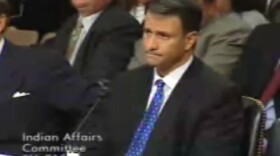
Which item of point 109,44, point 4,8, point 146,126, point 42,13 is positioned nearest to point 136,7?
point 109,44

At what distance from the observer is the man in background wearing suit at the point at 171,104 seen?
2.19 meters

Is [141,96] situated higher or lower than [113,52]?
higher

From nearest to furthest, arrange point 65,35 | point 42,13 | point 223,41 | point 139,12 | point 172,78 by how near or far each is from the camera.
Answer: point 172,78 < point 223,41 < point 65,35 < point 139,12 < point 42,13

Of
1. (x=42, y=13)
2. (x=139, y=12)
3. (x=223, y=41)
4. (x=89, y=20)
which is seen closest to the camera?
(x=223, y=41)

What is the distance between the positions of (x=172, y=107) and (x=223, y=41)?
0.97 meters

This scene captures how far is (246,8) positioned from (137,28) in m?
0.48

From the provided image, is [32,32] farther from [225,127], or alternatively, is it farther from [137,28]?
[225,127]

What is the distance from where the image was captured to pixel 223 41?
315 centimetres

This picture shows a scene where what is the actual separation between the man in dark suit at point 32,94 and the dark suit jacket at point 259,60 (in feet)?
2.68

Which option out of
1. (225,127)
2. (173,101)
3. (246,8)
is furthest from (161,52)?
(246,8)

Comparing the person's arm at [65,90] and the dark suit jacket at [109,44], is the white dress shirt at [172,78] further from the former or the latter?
the dark suit jacket at [109,44]

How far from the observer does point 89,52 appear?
3.33m

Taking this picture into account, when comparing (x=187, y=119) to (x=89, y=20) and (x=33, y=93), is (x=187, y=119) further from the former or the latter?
(x=89, y=20)

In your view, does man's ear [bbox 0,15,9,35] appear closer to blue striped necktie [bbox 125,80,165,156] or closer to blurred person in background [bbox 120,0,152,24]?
blue striped necktie [bbox 125,80,165,156]
